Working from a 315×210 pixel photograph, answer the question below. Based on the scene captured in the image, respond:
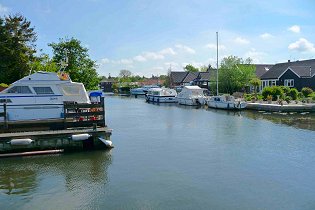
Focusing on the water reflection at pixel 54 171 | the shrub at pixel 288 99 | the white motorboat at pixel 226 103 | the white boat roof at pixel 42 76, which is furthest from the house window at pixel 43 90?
the shrub at pixel 288 99

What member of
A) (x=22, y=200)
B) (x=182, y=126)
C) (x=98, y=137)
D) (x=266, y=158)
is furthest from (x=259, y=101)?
(x=22, y=200)

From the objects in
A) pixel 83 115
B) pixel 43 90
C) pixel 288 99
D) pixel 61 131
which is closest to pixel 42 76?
pixel 43 90

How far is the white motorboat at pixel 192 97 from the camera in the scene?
56425mm

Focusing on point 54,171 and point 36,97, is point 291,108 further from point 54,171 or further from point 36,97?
point 54,171

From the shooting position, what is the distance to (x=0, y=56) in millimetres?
36812

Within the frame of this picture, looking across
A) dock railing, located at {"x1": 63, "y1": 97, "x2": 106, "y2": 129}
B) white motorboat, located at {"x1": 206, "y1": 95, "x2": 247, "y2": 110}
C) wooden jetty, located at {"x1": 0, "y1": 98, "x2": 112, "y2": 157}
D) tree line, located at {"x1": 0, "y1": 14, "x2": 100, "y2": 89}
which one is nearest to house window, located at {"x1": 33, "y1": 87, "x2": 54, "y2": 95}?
dock railing, located at {"x1": 63, "y1": 97, "x2": 106, "y2": 129}

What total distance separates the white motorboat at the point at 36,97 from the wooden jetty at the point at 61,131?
1.59 ft

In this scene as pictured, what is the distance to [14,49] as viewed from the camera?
3772 cm

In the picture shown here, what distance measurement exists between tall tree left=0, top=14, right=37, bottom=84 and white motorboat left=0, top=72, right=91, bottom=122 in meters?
20.8

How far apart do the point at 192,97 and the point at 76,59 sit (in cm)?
2068

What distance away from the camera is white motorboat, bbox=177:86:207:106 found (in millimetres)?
56425

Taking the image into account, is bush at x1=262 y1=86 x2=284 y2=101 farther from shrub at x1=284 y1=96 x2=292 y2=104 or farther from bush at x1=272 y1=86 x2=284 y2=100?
shrub at x1=284 y1=96 x2=292 y2=104

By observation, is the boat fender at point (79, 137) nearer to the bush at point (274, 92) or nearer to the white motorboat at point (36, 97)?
the white motorboat at point (36, 97)

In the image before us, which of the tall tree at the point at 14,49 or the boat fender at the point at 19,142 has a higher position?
the tall tree at the point at 14,49
